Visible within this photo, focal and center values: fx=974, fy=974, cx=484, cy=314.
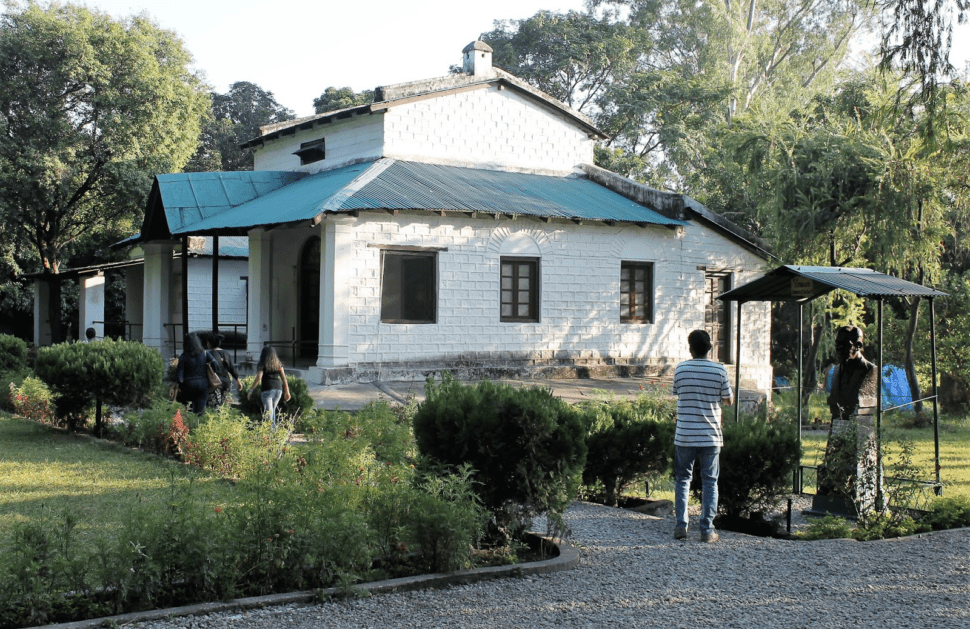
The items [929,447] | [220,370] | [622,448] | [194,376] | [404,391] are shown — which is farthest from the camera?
[404,391]

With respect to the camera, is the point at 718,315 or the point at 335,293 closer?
the point at 335,293

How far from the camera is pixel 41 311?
33.4 metres

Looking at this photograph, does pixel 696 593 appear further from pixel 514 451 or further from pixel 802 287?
pixel 802 287

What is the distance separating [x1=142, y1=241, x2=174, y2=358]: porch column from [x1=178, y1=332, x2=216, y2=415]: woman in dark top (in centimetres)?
1250

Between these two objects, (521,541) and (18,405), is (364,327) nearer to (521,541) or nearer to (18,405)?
(18,405)

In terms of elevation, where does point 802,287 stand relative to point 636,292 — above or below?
below

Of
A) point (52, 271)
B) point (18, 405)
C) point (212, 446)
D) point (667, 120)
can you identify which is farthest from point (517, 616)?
point (667, 120)

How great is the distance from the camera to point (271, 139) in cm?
2534

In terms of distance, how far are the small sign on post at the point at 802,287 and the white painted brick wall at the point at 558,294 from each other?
1003 cm

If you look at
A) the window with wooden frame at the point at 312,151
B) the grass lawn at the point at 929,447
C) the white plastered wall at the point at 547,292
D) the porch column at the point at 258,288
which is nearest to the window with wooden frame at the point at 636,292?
the white plastered wall at the point at 547,292

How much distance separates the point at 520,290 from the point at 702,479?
1299 centimetres

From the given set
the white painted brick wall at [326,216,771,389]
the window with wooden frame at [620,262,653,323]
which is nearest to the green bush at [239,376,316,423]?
the white painted brick wall at [326,216,771,389]

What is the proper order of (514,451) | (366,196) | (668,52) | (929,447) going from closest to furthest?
(514,451), (929,447), (366,196), (668,52)

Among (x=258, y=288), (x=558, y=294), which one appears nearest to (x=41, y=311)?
(x=258, y=288)
